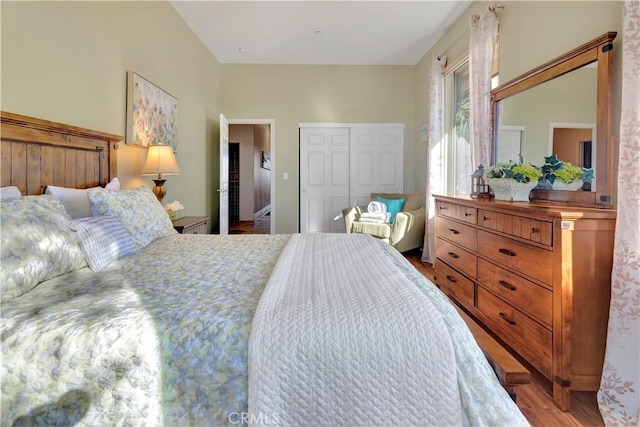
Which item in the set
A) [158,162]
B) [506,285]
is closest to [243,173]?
[158,162]

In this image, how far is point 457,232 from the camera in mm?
2531

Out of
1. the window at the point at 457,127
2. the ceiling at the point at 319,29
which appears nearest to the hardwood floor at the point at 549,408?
the window at the point at 457,127

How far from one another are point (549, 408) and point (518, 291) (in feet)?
1.82

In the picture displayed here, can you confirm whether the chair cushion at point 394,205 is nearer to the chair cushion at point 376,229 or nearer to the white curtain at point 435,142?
the chair cushion at point 376,229

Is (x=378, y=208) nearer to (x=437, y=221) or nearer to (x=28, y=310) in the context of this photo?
(x=437, y=221)

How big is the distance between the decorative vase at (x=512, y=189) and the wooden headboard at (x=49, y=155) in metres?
2.70

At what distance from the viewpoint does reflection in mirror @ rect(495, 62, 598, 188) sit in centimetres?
188

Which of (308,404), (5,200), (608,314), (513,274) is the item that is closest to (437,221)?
(513,274)

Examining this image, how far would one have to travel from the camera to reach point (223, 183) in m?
4.65

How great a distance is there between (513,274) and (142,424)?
1.85 meters

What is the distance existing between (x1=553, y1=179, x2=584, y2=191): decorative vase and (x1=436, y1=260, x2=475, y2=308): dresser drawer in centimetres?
81

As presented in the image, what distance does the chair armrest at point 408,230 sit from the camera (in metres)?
4.40

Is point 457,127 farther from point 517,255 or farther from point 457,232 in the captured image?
point 517,255

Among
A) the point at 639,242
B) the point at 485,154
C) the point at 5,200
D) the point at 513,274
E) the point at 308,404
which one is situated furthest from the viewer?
the point at 485,154
